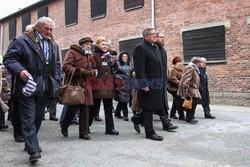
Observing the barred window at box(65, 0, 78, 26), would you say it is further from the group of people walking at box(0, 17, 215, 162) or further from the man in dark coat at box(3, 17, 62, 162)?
the man in dark coat at box(3, 17, 62, 162)

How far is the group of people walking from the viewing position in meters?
4.12

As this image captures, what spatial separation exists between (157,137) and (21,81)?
261 centimetres

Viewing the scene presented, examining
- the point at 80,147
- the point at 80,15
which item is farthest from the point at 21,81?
the point at 80,15

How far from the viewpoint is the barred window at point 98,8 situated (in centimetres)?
1810

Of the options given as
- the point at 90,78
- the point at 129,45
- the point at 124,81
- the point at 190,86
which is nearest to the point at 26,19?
the point at 129,45

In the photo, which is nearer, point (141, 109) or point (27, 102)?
point (27, 102)

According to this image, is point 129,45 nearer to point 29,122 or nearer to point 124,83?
point 124,83

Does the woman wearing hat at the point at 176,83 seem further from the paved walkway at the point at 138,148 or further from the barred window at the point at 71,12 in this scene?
the barred window at the point at 71,12

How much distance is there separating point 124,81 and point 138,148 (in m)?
2.77

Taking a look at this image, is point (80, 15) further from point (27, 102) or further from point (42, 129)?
point (27, 102)

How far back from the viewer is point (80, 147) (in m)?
4.96

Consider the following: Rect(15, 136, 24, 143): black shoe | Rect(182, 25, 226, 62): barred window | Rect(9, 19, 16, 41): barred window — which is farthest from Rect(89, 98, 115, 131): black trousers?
Rect(9, 19, 16, 41): barred window

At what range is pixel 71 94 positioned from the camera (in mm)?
5254

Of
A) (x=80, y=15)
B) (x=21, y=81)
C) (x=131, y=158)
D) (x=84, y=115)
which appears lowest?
(x=131, y=158)
